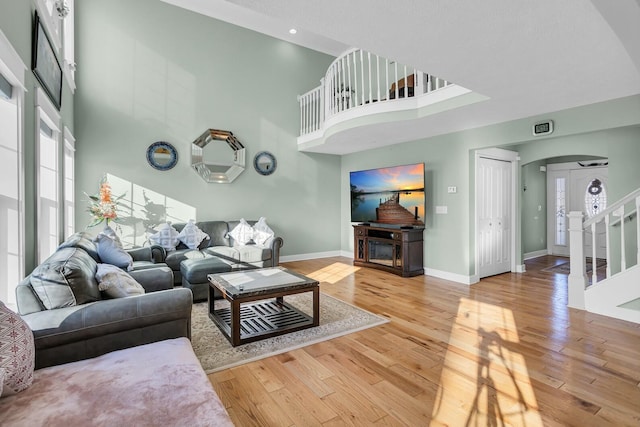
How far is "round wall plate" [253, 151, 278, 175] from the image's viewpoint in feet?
21.2

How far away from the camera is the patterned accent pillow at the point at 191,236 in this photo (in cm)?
518

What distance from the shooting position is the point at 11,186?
84.1 inches

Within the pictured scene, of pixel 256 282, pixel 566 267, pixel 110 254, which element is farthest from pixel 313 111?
pixel 566 267

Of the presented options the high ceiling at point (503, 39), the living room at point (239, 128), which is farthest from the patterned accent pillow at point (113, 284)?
the living room at point (239, 128)

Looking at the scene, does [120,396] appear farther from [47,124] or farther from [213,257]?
[213,257]

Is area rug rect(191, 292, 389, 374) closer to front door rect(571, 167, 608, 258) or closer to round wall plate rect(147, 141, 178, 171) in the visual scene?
round wall plate rect(147, 141, 178, 171)

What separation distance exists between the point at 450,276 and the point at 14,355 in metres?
5.18

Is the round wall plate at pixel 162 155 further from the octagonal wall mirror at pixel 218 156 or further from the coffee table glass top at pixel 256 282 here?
the coffee table glass top at pixel 256 282

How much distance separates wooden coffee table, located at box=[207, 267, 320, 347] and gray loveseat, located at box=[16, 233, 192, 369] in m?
0.70

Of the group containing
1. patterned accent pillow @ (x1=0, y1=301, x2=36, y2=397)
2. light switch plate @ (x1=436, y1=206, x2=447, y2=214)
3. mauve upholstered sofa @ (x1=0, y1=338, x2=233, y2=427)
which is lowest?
mauve upholstered sofa @ (x1=0, y1=338, x2=233, y2=427)

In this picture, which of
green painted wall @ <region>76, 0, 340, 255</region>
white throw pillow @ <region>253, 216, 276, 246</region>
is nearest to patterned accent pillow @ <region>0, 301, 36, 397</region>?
white throw pillow @ <region>253, 216, 276, 246</region>

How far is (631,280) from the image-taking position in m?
3.36

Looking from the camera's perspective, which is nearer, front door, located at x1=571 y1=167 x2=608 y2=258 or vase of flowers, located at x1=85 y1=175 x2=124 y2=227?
vase of flowers, located at x1=85 y1=175 x2=124 y2=227

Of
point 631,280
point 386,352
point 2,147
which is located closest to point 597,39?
point 631,280
